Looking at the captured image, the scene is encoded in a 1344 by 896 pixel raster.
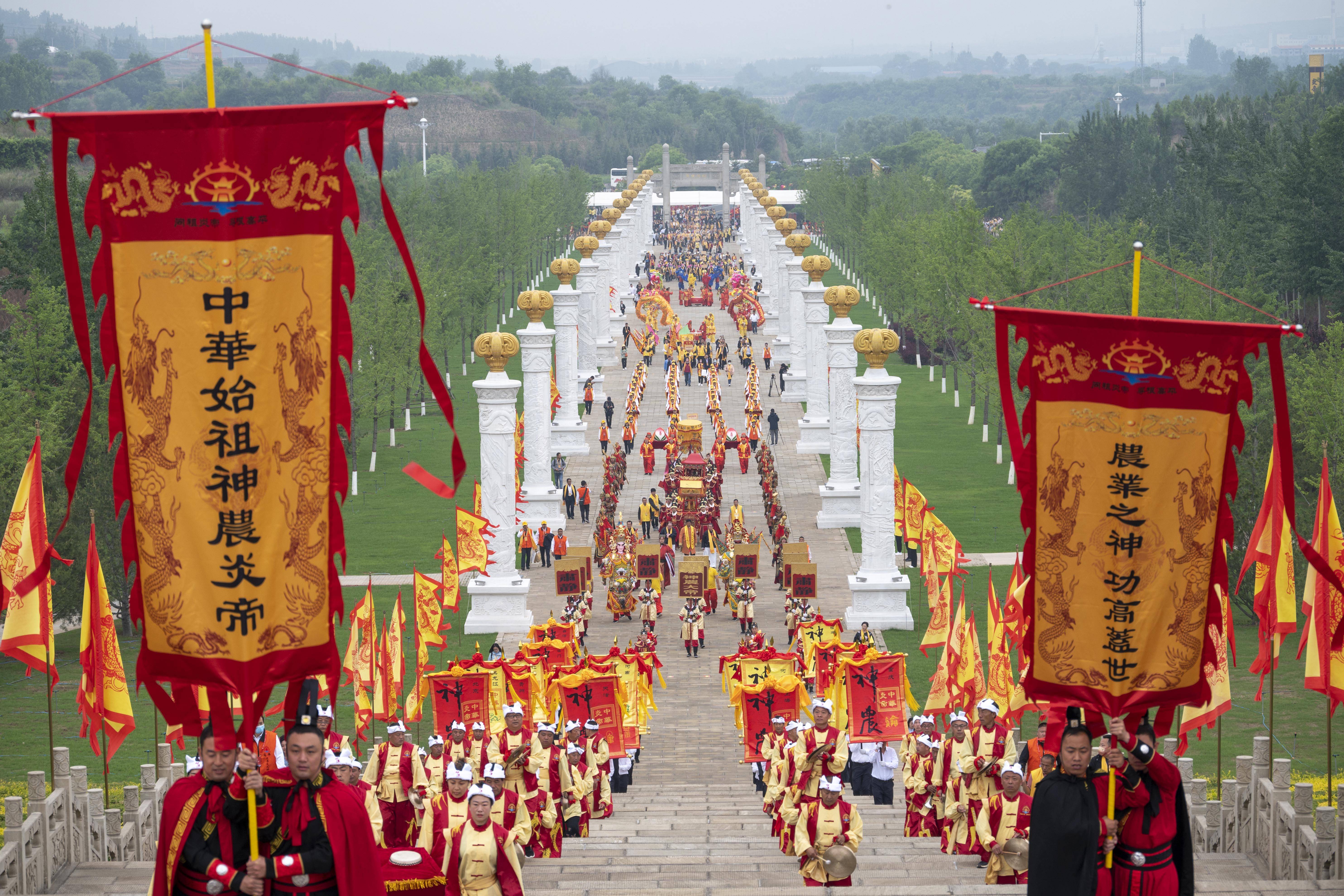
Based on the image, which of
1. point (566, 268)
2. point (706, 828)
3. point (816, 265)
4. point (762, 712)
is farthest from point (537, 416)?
point (706, 828)

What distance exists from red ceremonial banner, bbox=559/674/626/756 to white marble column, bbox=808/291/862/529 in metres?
19.3

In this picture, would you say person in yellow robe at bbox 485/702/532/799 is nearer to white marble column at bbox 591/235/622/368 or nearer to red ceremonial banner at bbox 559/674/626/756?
red ceremonial banner at bbox 559/674/626/756

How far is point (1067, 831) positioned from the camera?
10.2 metres

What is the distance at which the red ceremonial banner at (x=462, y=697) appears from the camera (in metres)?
20.2

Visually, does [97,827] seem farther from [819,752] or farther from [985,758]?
[985,758]

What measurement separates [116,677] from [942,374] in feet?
166

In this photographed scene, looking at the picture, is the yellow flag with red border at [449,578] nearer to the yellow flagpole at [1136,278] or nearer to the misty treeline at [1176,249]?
the misty treeline at [1176,249]

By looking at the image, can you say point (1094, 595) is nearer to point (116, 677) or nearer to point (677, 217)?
point (116, 677)

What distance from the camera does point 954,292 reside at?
5594 centimetres

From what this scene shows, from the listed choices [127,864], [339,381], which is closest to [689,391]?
[127,864]

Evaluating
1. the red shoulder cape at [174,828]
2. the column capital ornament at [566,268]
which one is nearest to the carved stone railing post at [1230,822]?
the red shoulder cape at [174,828]

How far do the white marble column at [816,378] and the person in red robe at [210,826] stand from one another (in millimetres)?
38680

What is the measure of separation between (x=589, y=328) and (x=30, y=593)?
43528mm

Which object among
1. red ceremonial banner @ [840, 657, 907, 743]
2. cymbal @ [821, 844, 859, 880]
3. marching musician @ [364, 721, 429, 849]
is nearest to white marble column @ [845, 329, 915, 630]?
red ceremonial banner @ [840, 657, 907, 743]
